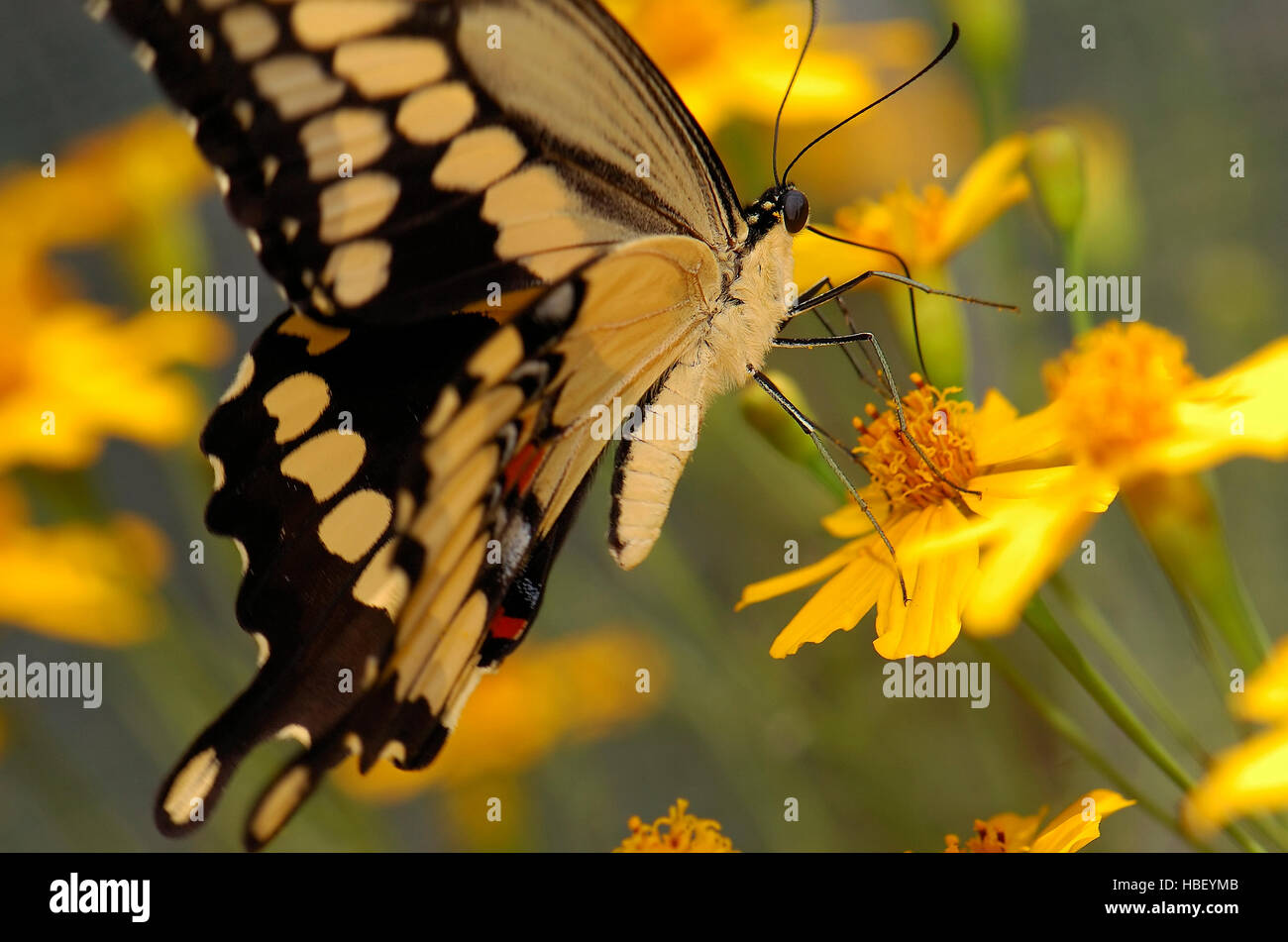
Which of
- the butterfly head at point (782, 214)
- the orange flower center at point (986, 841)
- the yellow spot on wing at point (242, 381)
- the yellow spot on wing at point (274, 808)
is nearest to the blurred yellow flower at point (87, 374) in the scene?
the yellow spot on wing at point (242, 381)

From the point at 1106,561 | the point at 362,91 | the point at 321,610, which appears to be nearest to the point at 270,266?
the point at 362,91

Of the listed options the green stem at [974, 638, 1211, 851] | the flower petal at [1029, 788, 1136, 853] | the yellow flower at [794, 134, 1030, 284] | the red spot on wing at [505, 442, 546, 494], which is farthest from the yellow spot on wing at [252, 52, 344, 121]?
the flower petal at [1029, 788, 1136, 853]

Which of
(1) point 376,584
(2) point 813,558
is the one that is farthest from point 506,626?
(2) point 813,558

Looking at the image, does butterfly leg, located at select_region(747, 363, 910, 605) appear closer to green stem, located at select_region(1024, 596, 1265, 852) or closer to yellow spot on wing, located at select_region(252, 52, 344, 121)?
green stem, located at select_region(1024, 596, 1265, 852)

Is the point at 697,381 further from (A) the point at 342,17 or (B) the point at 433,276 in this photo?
(A) the point at 342,17

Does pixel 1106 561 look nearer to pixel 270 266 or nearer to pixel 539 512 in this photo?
pixel 539 512

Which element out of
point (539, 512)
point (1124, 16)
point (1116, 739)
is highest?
point (1124, 16)

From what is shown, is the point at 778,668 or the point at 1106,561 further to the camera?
the point at 1106,561
